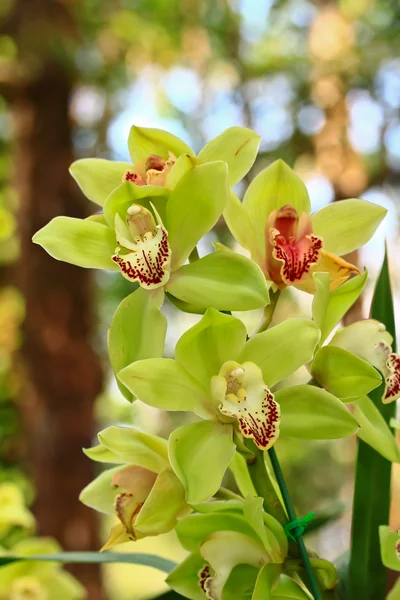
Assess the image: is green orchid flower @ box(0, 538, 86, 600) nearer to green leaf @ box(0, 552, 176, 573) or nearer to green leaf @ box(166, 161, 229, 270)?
green leaf @ box(0, 552, 176, 573)

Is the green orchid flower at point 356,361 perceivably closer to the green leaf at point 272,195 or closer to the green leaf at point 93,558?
the green leaf at point 272,195

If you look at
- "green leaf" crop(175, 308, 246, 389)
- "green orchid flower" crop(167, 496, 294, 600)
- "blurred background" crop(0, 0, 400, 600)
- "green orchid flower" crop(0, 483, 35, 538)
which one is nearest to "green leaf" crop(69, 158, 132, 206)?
"green leaf" crop(175, 308, 246, 389)

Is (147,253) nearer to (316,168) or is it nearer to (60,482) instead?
(60,482)

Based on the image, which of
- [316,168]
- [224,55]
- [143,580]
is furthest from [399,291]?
[143,580]

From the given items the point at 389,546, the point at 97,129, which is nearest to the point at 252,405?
the point at 389,546

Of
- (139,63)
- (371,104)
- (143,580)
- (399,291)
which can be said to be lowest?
(143,580)

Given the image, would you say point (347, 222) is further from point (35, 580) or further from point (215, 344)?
point (35, 580)

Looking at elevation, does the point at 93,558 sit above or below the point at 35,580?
above
